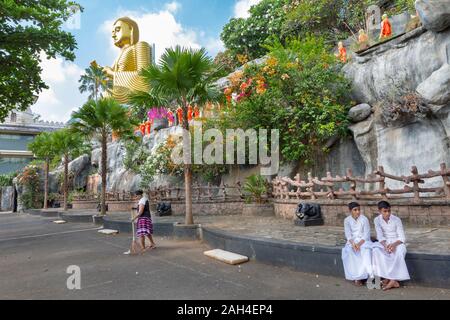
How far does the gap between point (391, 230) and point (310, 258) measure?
55.1 inches

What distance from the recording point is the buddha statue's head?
114ft

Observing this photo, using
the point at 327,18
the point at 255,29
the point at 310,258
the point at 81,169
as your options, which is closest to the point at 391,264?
the point at 310,258

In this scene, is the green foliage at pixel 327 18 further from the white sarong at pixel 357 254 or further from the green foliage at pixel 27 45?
the white sarong at pixel 357 254

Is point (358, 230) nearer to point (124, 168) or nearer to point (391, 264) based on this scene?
point (391, 264)

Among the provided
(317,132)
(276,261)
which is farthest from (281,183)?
(276,261)

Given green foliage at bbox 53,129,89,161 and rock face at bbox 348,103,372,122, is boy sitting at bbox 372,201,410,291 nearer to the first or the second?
rock face at bbox 348,103,372,122

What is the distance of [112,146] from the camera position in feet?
98.6

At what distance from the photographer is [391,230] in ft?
14.6

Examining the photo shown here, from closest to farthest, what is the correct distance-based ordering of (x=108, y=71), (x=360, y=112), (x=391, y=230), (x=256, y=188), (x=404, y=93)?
1. (x=391, y=230)
2. (x=404, y=93)
3. (x=256, y=188)
4. (x=360, y=112)
5. (x=108, y=71)

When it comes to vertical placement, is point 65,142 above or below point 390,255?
above

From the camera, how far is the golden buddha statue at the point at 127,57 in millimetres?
33688

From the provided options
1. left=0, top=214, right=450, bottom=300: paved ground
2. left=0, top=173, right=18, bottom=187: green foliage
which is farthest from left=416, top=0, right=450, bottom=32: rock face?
left=0, top=173, right=18, bottom=187: green foliage

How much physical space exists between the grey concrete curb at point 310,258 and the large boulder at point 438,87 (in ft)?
27.8

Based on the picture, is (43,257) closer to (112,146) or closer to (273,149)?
(273,149)
